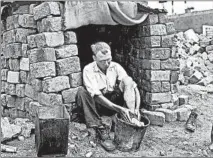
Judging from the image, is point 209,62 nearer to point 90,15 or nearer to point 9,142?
point 90,15

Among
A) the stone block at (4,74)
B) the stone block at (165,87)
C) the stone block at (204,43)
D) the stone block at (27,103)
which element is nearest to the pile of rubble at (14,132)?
the stone block at (27,103)

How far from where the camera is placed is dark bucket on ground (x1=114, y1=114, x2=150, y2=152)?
386 centimetres

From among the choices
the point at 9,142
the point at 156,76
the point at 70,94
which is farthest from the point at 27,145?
the point at 156,76

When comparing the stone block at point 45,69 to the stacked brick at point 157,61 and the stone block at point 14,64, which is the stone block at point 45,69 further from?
the stacked brick at point 157,61

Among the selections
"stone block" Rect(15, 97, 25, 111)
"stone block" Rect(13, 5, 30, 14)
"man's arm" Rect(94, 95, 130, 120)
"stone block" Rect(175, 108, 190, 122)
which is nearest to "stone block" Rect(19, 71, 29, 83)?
"stone block" Rect(15, 97, 25, 111)

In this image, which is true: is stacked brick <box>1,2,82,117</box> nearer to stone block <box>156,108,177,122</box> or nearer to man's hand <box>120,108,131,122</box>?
man's hand <box>120,108,131,122</box>

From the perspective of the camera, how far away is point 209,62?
10.2m

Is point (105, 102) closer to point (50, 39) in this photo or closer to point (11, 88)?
point (50, 39)

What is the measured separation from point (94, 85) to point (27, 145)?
4.47 ft

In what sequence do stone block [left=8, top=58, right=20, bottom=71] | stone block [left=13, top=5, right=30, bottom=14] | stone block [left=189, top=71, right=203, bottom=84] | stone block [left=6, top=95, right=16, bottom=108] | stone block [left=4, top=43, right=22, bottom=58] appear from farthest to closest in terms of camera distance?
stone block [left=189, top=71, right=203, bottom=84]
stone block [left=6, top=95, right=16, bottom=108]
stone block [left=8, top=58, right=20, bottom=71]
stone block [left=4, top=43, right=22, bottom=58]
stone block [left=13, top=5, right=30, bottom=14]

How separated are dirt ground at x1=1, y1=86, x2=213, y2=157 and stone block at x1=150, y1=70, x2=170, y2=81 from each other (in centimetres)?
93

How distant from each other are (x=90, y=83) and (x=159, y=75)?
1.83 metres

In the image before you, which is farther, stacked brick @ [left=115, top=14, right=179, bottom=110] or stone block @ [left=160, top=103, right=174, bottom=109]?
stone block @ [left=160, top=103, right=174, bottom=109]

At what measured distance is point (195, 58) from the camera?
1028 centimetres
